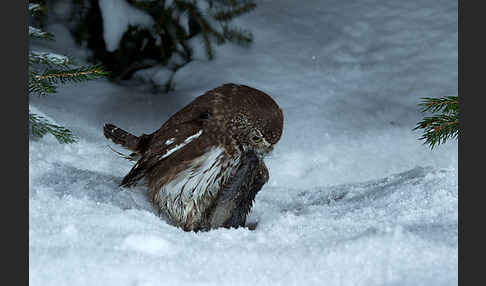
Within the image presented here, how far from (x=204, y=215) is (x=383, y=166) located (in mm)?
1812

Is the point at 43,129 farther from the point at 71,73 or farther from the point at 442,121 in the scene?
the point at 442,121

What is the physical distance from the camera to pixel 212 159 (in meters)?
2.46

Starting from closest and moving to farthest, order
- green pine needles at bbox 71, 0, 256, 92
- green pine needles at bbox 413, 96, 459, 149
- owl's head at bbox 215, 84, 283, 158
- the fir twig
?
1. owl's head at bbox 215, 84, 283, 158
2. green pine needles at bbox 413, 96, 459, 149
3. the fir twig
4. green pine needles at bbox 71, 0, 256, 92

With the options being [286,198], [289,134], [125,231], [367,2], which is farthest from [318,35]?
[125,231]

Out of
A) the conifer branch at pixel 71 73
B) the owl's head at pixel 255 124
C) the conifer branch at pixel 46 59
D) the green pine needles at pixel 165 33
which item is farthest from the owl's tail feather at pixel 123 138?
the green pine needles at pixel 165 33

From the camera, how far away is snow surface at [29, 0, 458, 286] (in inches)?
69.6

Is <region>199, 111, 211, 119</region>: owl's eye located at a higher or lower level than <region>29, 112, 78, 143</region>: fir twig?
higher

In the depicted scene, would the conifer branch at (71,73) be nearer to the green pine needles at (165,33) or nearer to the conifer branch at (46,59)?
the conifer branch at (46,59)

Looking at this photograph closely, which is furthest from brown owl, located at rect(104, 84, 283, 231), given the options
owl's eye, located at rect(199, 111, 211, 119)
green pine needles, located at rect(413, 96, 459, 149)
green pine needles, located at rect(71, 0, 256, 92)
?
green pine needles, located at rect(71, 0, 256, 92)

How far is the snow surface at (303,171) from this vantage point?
1.77 m

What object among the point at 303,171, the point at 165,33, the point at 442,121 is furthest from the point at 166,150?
the point at 165,33

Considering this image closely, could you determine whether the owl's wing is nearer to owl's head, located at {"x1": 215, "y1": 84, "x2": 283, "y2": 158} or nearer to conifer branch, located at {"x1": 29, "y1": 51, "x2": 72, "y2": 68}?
owl's head, located at {"x1": 215, "y1": 84, "x2": 283, "y2": 158}

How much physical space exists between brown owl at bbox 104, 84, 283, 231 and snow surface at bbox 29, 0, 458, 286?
15 cm

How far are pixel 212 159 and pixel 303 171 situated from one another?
150cm
